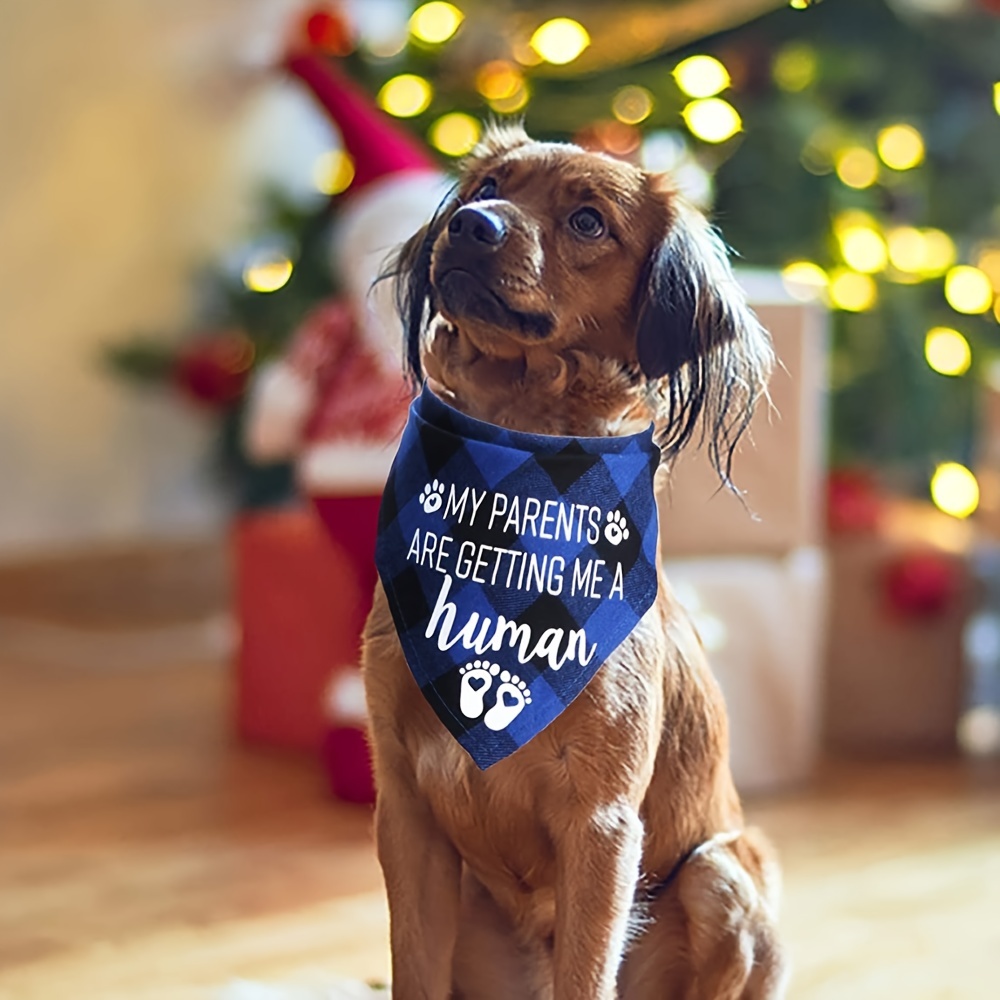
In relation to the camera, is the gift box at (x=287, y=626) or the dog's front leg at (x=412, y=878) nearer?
the dog's front leg at (x=412, y=878)

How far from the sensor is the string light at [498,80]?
273 cm

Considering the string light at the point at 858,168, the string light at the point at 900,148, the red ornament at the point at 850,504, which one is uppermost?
the string light at the point at 900,148

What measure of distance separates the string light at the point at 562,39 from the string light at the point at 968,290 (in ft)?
2.61

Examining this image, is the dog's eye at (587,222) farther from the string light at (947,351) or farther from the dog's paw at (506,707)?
the string light at (947,351)

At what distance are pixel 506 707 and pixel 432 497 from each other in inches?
6.6

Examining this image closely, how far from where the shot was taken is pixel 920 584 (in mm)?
2365

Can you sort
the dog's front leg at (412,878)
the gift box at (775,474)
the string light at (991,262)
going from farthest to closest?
the string light at (991,262) < the gift box at (775,474) < the dog's front leg at (412,878)

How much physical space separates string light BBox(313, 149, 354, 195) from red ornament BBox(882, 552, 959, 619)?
132 centimetres

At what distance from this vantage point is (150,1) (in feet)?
10.5

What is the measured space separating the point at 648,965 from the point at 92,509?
240 centimetres

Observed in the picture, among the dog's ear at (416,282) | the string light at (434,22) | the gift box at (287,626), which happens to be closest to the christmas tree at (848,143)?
the string light at (434,22)

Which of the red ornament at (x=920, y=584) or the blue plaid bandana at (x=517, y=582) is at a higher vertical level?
the blue plaid bandana at (x=517, y=582)

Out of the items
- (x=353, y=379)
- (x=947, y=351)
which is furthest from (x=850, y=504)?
(x=353, y=379)

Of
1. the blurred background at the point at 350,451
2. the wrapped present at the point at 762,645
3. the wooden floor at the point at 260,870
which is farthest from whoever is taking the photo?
the wrapped present at the point at 762,645
